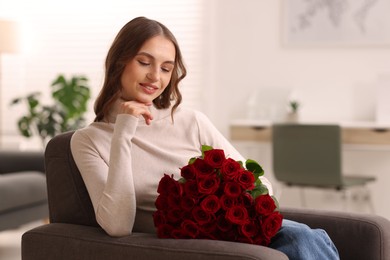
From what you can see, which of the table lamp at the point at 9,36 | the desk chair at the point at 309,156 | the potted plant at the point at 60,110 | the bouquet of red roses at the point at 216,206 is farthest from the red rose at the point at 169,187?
the table lamp at the point at 9,36

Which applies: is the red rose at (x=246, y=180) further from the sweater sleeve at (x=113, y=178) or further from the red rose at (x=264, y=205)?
the sweater sleeve at (x=113, y=178)

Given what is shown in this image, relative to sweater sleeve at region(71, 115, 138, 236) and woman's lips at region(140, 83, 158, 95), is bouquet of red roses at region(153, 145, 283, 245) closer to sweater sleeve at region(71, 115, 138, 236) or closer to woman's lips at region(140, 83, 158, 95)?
sweater sleeve at region(71, 115, 138, 236)

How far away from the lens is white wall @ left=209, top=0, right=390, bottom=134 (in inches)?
198

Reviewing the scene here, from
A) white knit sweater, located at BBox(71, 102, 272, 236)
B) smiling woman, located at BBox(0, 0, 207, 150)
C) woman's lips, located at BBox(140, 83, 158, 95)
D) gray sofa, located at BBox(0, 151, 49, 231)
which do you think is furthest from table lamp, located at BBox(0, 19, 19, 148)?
woman's lips, located at BBox(140, 83, 158, 95)

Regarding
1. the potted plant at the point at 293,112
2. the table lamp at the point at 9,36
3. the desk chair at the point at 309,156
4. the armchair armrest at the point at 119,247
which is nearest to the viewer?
the armchair armrest at the point at 119,247

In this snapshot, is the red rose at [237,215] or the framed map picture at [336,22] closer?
the red rose at [237,215]

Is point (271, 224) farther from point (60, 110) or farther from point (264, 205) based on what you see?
point (60, 110)

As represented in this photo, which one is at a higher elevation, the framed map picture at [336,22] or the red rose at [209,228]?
the framed map picture at [336,22]

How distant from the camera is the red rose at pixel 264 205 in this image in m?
1.83

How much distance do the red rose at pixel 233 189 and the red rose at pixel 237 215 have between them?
4 cm

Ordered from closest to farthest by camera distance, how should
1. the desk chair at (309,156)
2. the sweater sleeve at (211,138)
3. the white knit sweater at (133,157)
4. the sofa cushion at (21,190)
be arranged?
1. the white knit sweater at (133,157)
2. the sweater sleeve at (211,138)
3. the sofa cushion at (21,190)
4. the desk chair at (309,156)

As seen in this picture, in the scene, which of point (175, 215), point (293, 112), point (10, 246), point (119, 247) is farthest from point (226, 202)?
point (293, 112)

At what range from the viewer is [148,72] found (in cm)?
209

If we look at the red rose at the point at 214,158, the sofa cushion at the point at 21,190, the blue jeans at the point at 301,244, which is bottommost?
the sofa cushion at the point at 21,190
